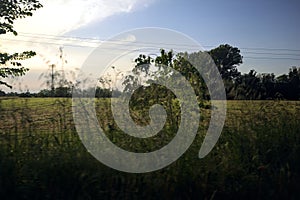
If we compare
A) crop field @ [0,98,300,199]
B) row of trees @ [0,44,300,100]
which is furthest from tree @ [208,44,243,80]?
crop field @ [0,98,300,199]

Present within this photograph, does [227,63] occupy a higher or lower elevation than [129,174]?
higher

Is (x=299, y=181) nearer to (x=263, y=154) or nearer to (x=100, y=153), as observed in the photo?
(x=263, y=154)

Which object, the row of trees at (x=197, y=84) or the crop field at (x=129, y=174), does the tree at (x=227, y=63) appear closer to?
the row of trees at (x=197, y=84)

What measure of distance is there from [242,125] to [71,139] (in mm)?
2675

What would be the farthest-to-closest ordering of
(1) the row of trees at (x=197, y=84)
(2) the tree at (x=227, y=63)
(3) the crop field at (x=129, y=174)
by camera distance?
(2) the tree at (x=227, y=63) → (1) the row of trees at (x=197, y=84) → (3) the crop field at (x=129, y=174)

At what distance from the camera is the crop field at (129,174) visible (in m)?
4.08

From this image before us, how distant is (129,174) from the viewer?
4.28 metres

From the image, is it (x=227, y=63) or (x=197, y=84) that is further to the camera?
(x=227, y=63)

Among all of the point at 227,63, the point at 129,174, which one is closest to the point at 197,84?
the point at 129,174

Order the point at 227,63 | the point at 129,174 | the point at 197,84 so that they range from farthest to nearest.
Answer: the point at 227,63, the point at 197,84, the point at 129,174

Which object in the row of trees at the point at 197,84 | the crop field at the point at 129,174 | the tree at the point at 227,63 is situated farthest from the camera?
the tree at the point at 227,63

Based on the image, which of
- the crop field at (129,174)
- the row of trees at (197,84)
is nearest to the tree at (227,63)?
the row of trees at (197,84)

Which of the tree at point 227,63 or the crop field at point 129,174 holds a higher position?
the tree at point 227,63

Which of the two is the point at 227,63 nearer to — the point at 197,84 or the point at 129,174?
the point at 197,84
